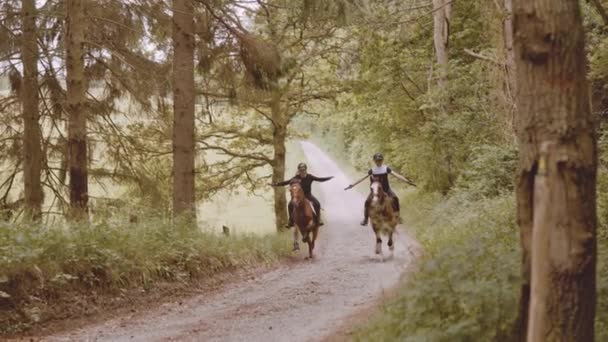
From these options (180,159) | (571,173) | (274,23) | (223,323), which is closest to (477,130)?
(274,23)

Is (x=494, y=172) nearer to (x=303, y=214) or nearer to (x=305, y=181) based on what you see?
(x=305, y=181)

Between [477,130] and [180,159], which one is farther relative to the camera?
[477,130]

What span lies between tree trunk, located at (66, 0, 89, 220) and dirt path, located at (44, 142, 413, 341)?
3.20 meters

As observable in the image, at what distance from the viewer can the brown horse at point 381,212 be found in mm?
13609

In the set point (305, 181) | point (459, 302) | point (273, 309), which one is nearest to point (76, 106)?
point (273, 309)

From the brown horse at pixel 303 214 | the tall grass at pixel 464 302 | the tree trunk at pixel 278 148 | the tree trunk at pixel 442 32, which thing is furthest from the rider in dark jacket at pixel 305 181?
the tree trunk at pixel 442 32

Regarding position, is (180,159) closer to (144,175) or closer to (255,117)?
(144,175)

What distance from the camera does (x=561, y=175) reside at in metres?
3.85

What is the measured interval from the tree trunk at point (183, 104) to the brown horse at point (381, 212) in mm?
4132

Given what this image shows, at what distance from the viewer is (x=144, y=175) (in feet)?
47.2

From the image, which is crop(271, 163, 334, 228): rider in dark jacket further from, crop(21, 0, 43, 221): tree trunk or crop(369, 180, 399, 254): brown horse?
crop(21, 0, 43, 221): tree trunk

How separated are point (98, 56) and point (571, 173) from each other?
11.5 meters

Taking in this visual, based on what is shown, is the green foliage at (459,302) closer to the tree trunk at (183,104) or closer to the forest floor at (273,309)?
the forest floor at (273,309)

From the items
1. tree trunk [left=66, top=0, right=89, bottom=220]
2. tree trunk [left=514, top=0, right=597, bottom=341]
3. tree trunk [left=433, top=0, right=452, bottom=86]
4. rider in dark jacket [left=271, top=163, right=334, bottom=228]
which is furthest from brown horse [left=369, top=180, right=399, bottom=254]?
tree trunk [left=514, top=0, right=597, bottom=341]
